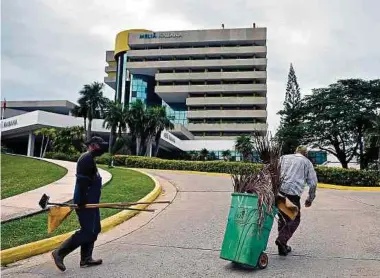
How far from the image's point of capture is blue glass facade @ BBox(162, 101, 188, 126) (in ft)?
260

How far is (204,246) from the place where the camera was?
6250 millimetres

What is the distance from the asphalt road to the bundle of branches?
2.65 feet

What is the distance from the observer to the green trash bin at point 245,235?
15.8ft

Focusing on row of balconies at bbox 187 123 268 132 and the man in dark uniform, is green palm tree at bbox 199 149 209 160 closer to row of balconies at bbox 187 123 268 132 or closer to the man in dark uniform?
row of balconies at bbox 187 123 268 132

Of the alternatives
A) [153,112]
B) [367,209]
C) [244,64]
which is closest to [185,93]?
[244,64]

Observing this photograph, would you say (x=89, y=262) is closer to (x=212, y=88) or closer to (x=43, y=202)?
(x=43, y=202)

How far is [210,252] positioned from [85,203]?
78.5 inches

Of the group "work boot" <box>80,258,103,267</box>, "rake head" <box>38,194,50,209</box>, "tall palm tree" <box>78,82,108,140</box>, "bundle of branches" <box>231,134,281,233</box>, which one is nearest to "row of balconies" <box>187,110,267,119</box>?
"tall palm tree" <box>78,82,108,140</box>

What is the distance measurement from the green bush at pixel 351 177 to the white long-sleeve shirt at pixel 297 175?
16.6m

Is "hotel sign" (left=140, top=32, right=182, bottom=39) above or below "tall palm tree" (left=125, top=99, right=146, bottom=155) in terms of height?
above

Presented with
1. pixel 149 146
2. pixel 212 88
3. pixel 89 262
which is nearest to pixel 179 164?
pixel 149 146

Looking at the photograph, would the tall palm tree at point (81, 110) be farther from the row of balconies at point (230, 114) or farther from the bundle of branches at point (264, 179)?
the bundle of branches at point (264, 179)

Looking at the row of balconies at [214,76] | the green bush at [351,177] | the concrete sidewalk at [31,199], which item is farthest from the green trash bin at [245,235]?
the row of balconies at [214,76]

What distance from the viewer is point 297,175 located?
19.0 feet
